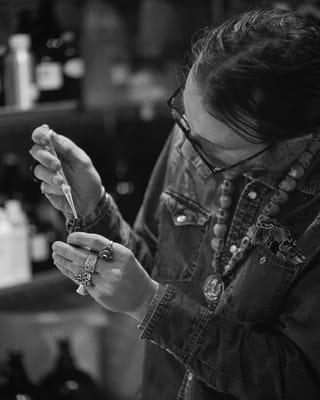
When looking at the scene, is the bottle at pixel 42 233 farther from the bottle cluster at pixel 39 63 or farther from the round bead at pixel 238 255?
the round bead at pixel 238 255

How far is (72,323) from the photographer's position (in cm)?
213

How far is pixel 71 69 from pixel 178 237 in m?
0.75

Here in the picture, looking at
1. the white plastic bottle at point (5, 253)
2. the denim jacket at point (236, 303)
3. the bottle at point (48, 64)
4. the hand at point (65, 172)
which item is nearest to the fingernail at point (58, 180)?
the hand at point (65, 172)

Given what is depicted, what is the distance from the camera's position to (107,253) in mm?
1004

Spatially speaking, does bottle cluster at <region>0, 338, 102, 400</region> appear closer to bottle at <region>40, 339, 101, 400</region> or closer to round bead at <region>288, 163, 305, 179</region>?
bottle at <region>40, 339, 101, 400</region>

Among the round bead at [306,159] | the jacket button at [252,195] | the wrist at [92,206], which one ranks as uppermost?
the round bead at [306,159]

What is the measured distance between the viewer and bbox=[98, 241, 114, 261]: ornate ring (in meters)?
1.00

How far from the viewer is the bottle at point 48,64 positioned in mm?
1777

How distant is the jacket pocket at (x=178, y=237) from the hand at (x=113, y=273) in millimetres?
177

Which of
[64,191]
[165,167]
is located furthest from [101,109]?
[64,191]

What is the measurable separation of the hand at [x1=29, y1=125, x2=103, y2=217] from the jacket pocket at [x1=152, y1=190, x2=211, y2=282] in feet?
0.41

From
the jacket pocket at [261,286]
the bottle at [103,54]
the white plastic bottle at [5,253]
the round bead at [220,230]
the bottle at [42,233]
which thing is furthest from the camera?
the bottle at [103,54]

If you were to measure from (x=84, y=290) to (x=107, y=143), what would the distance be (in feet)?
3.60

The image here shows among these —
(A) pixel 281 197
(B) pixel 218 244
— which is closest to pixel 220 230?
(B) pixel 218 244
